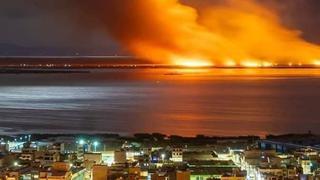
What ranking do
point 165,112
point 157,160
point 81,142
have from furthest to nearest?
point 165,112 → point 81,142 → point 157,160

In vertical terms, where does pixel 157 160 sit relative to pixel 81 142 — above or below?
below

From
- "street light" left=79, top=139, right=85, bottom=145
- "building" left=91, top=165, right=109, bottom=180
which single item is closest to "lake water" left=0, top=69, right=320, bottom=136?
"street light" left=79, top=139, right=85, bottom=145

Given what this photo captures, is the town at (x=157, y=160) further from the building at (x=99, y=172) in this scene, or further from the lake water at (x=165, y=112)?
the lake water at (x=165, y=112)

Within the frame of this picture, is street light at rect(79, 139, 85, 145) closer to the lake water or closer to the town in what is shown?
the town

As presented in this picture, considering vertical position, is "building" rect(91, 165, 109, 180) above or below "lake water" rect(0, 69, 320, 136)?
below

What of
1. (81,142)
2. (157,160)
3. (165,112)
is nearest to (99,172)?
(157,160)

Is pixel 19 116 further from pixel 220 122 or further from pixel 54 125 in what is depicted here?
pixel 220 122

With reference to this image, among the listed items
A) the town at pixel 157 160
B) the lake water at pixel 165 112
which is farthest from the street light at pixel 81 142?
the lake water at pixel 165 112

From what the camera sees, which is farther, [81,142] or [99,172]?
[81,142]

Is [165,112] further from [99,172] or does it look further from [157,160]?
[99,172]
